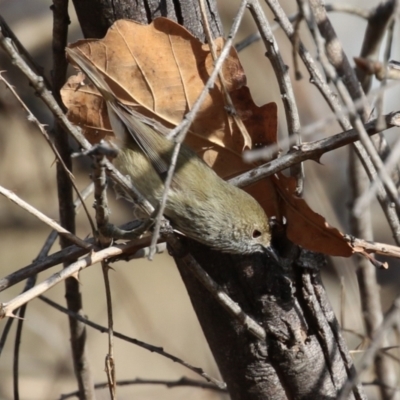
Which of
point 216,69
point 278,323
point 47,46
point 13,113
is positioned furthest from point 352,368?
point 47,46

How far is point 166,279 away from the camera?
519 cm

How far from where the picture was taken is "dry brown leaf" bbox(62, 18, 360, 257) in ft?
6.47

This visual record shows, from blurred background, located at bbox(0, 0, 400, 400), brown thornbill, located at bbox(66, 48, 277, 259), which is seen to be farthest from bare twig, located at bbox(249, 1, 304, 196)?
blurred background, located at bbox(0, 0, 400, 400)

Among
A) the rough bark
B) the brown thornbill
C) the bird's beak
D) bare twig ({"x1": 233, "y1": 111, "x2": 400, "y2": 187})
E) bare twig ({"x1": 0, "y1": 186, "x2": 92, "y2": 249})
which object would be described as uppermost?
the brown thornbill

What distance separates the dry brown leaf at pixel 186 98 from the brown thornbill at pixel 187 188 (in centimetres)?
7

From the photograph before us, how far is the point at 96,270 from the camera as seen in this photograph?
16.7 ft

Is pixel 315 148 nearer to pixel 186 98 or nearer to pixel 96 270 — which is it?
pixel 186 98

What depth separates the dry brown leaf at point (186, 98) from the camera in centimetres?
197

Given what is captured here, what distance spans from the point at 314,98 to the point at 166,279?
207 centimetres

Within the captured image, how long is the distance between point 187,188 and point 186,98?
0.59 meters

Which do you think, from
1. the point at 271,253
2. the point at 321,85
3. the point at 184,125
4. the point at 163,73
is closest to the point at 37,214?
the point at 184,125

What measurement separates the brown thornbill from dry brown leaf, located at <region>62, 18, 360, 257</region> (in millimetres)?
65

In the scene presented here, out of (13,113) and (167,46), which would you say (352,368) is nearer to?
(167,46)

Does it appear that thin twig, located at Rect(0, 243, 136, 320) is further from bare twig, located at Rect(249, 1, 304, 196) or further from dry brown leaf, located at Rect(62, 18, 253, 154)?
bare twig, located at Rect(249, 1, 304, 196)
